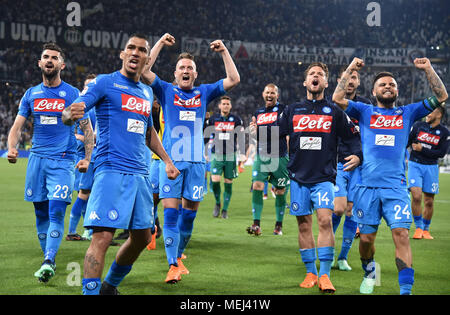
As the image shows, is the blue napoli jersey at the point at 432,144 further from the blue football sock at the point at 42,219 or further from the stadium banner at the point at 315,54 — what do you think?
the stadium banner at the point at 315,54

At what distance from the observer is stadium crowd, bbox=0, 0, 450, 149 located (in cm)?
3378

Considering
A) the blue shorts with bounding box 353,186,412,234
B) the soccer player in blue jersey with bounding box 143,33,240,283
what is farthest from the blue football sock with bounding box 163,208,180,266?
the blue shorts with bounding box 353,186,412,234

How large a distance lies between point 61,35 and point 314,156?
31.4 m

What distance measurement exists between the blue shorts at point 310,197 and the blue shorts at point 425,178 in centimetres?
452

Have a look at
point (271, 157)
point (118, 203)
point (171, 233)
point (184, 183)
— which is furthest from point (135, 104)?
point (271, 157)

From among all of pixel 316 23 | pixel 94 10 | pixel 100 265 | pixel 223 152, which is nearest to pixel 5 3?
pixel 94 10

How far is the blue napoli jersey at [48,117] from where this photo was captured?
5.70 metres

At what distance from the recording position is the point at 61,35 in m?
33.0

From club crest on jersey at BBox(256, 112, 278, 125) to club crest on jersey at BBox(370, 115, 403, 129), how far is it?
13.0 ft

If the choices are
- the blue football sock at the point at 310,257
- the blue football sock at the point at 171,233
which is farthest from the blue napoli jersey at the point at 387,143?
the blue football sock at the point at 171,233

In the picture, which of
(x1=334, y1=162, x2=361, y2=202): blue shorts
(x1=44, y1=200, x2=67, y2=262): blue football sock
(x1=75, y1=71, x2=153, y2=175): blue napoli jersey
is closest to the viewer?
(x1=75, y1=71, x2=153, y2=175): blue napoli jersey

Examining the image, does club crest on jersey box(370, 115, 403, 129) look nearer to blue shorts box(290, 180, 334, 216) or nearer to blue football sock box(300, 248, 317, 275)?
blue shorts box(290, 180, 334, 216)

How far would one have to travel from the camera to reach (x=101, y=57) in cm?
3662

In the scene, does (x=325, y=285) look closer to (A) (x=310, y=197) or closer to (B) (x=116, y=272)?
(A) (x=310, y=197)
